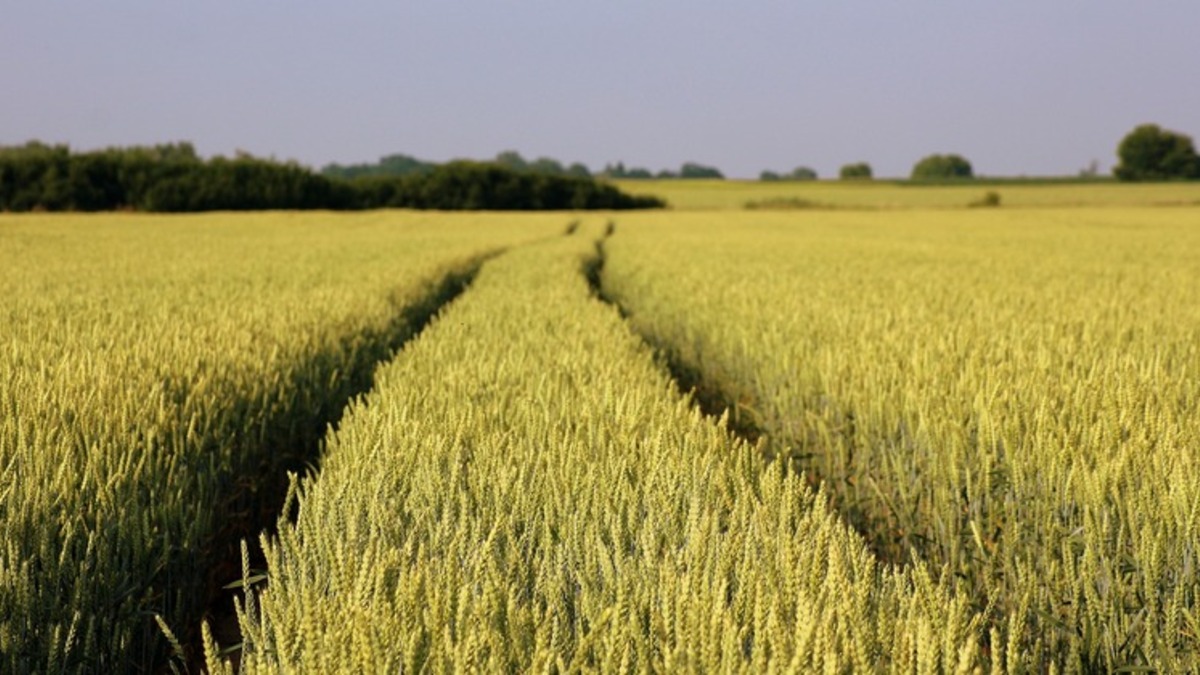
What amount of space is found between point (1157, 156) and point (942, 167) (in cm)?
2114

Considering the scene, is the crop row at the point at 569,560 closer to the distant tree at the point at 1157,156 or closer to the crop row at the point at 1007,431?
the crop row at the point at 1007,431

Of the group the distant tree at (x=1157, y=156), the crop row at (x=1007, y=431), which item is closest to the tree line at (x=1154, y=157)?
the distant tree at (x=1157, y=156)

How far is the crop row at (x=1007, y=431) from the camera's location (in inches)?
79.6

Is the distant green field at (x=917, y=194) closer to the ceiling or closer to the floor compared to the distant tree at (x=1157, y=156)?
closer to the floor

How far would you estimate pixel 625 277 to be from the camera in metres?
10.8

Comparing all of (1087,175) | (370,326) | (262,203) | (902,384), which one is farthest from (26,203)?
(1087,175)

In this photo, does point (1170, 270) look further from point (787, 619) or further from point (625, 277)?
point (787, 619)

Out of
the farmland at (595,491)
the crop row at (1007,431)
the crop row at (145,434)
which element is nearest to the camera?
the farmland at (595,491)

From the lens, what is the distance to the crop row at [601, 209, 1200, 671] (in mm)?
2021

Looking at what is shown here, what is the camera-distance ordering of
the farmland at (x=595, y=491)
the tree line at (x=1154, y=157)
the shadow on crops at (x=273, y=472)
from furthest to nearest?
the tree line at (x=1154, y=157)
the shadow on crops at (x=273, y=472)
the farmland at (x=595, y=491)

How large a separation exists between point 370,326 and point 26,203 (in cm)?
4182

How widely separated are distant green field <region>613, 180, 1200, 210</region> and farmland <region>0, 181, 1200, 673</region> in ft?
167

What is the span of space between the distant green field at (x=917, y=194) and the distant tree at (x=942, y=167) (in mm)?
21112

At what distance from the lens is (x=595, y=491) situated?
2018mm
